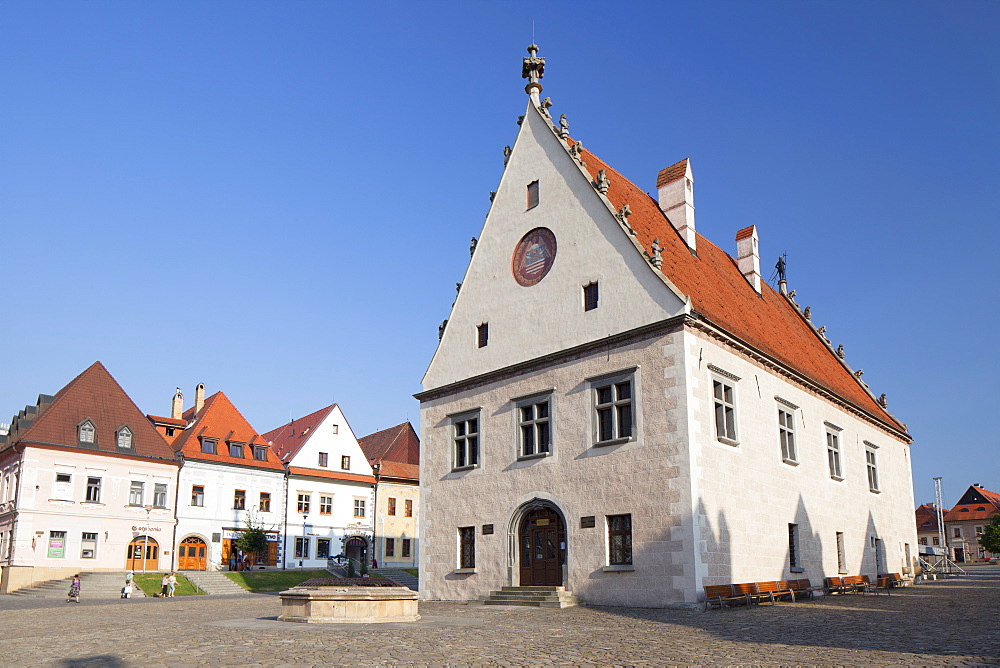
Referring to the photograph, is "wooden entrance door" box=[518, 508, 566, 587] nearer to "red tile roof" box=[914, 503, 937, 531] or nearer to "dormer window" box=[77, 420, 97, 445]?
"dormer window" box=[77, 420, 97, 445]

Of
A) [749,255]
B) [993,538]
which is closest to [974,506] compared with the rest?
[993,538]

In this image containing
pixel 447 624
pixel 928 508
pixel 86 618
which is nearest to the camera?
pixel 447 624

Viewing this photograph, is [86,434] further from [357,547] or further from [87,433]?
[357,547]

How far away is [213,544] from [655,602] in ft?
120

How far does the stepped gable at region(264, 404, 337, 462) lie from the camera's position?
56341 mm

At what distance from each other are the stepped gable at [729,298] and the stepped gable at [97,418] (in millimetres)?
32361

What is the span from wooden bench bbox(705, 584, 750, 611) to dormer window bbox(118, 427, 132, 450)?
37.4 metres

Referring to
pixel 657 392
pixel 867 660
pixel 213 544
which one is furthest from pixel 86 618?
pixel 213 544

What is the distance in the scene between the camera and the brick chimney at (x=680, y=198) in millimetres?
29281

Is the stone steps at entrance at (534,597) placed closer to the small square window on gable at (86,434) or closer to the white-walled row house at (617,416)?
the white-walled row house at (617,416)

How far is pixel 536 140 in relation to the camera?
27.8m

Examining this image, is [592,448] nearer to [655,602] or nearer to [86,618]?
[655,602]

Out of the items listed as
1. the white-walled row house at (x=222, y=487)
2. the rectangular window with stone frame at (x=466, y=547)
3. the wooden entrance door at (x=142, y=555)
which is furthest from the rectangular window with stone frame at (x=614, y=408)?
the white-walled row house at (x=222, y=487)

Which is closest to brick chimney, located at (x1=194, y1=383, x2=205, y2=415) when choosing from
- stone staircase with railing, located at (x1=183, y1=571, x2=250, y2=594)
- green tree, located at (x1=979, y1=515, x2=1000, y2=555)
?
stone staircase with railing, located at (x1=183, y1=571, x2=250, y2=594)
